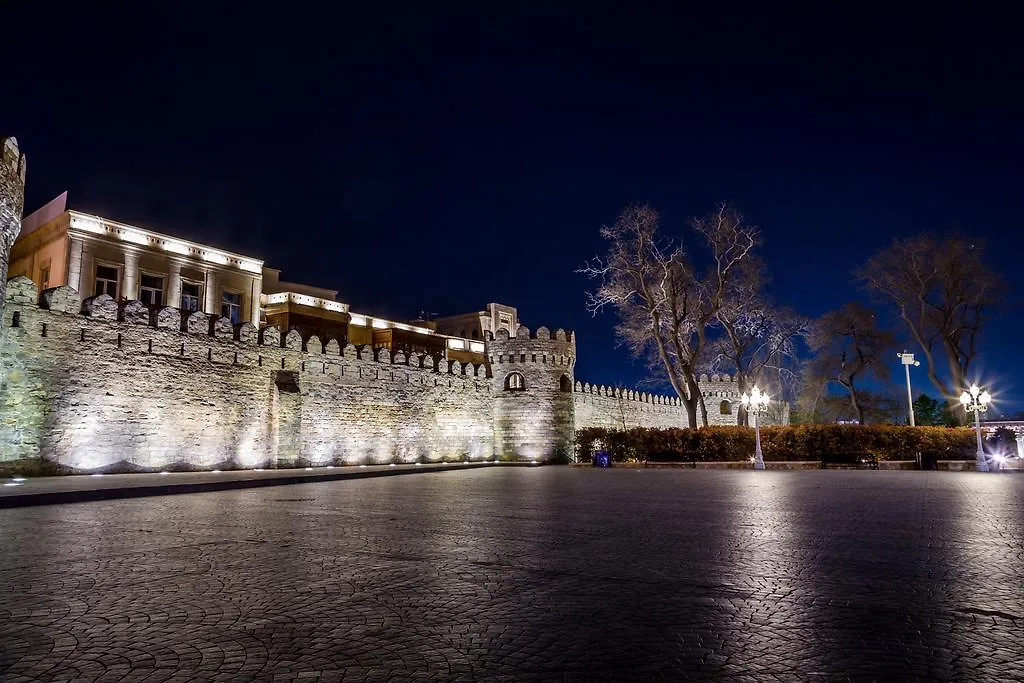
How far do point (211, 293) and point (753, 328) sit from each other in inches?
918

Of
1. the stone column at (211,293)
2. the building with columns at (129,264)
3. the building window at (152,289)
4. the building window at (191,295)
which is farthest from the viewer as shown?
the stone column at (211,293)

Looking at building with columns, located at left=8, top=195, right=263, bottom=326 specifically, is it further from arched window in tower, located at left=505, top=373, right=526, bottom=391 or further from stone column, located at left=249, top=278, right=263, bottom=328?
arched window in tower, located at left=505, top=373, right=526, bottom=391

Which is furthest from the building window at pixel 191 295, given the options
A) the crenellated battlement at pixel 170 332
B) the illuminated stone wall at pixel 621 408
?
the illuminated stone wall at pixel 621 408

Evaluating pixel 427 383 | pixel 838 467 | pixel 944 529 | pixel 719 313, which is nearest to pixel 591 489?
pixel 944 529

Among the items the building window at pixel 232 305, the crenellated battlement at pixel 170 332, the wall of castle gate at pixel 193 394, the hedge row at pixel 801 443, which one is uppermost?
the building window at pixel 232 305

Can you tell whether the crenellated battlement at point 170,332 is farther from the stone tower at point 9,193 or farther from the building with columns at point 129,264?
the building with columns at point 129,264

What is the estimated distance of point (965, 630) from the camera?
10.2ft

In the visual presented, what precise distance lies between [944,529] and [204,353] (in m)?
18.9

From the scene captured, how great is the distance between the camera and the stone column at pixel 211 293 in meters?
28.2

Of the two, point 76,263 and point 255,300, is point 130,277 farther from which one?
point 255,300

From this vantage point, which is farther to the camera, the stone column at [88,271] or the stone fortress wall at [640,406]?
the stone fortress wall at [640,406]

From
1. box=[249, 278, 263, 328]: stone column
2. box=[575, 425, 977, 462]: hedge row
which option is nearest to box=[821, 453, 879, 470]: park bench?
box=[575, 425, 977, 462]: hedge row

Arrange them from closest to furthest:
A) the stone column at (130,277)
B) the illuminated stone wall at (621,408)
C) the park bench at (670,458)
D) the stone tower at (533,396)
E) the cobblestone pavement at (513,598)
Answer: the cobblestone pavement at (513,598) → the park bench at (670,458) → the stone column at (130,277) → the stone tower at (533,396) → the illuminated stone wall at (621,408)

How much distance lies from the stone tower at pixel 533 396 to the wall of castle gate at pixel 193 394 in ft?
8.15
